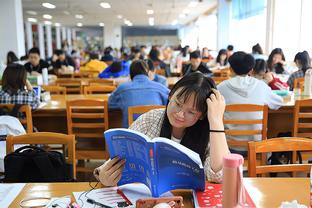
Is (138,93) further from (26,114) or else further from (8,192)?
(8,192)

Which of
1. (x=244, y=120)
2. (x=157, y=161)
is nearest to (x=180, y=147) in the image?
(x=157, y=161)

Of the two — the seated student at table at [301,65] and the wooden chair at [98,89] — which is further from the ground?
the seated student at table at [301,65]

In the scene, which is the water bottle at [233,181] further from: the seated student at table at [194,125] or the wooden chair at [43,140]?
the wooden chair at [43,140]

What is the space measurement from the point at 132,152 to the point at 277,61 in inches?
211

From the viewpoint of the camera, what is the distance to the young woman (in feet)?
20.0

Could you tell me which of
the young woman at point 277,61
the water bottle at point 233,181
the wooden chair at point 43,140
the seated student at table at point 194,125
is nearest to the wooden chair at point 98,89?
the wooden chair at point 43,140

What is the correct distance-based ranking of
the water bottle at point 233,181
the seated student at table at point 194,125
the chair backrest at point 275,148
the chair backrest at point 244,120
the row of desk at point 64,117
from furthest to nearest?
the row of desk at point 64,117, the chair backrest at point 244,120, the chair backrest at point 275,148, the seated student at table at point 194,125, the water bottle at point 233,181

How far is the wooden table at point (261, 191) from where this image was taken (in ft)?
4.39

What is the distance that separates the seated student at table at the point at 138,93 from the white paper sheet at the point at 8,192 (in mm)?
1732

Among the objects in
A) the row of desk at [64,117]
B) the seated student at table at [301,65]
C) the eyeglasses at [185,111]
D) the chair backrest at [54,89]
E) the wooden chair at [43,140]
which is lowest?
the row of desk at [64,117]

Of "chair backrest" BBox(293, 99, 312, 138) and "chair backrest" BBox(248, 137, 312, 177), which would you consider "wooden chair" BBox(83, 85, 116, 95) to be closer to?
"chair backrest" BBox(293, 99, 312, 138)

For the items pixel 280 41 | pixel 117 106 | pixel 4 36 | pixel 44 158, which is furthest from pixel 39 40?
pixel 44 158

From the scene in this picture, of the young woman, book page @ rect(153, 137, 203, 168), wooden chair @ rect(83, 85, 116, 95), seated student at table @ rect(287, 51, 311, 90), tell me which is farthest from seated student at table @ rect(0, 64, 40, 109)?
the young woman

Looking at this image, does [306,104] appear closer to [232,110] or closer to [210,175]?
[232,110]
